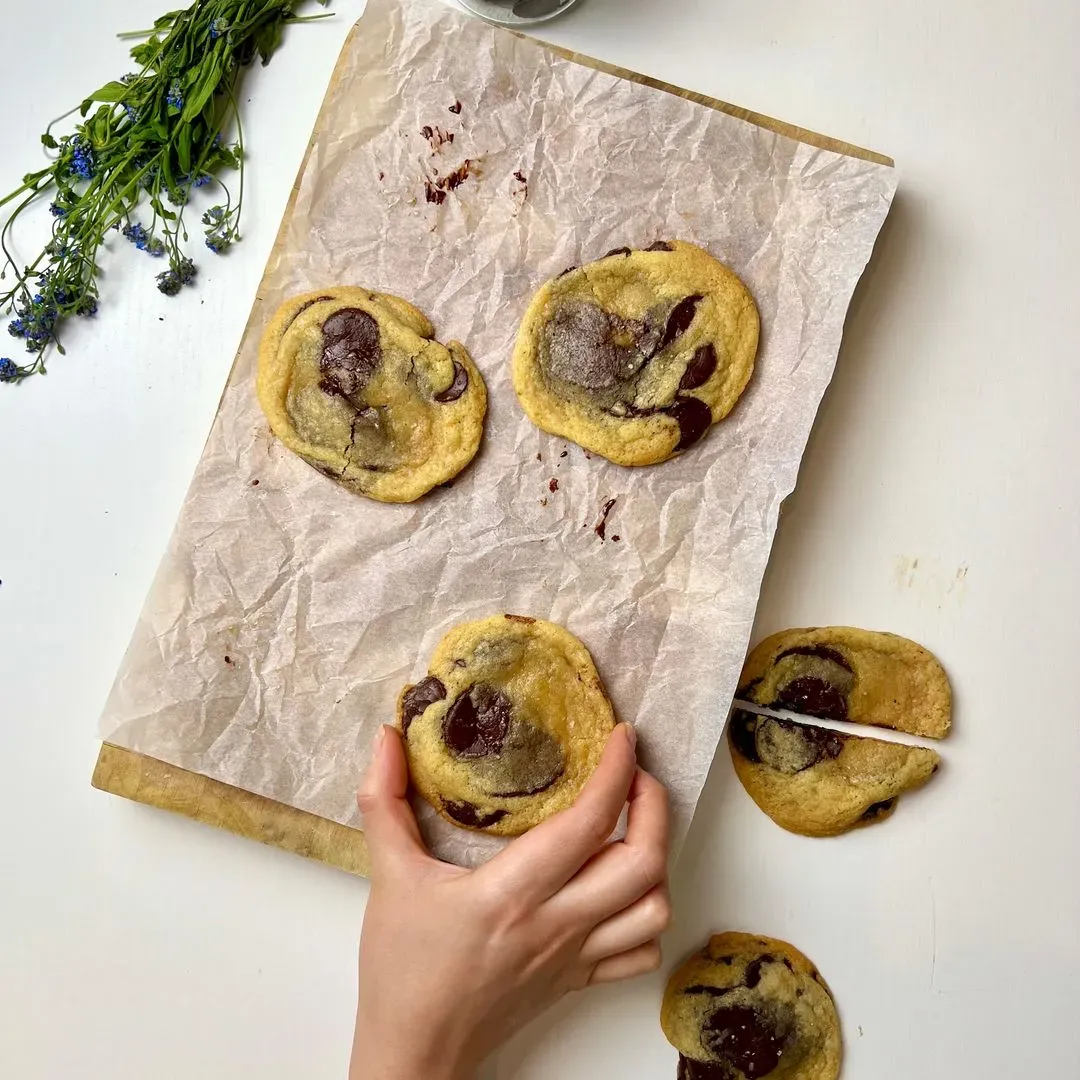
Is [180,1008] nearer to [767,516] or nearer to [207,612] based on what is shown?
[207,612]

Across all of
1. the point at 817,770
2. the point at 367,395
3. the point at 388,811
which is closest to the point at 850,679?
the point at 817,770

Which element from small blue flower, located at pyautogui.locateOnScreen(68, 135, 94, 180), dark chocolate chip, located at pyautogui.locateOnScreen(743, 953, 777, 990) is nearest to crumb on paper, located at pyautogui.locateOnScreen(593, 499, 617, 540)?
dark chocolate chip, located at pyautogui.locateOnScreen(743, 953, 777, 990)

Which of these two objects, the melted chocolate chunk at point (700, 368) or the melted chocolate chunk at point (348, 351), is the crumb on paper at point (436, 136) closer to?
the melted chocolate chunk at point (348, 351)

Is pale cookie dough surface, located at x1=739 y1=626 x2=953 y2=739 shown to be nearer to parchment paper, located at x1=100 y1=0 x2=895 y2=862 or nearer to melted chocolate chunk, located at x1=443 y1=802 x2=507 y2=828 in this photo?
parchment paper, located at x1=100 y1=0 x2=895 y2=862

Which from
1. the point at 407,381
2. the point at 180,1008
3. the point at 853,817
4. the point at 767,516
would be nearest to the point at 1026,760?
the point at 853,817

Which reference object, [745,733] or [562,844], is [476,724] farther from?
[745,733]

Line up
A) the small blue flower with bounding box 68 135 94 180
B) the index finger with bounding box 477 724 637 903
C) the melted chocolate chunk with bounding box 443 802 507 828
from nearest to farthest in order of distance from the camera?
the index finger with bounding box 477 724 637 903 → the melted chocolate chunk with bounding box 443 802 507 828 → the small blue flower with bounding box 68 135 94 180
